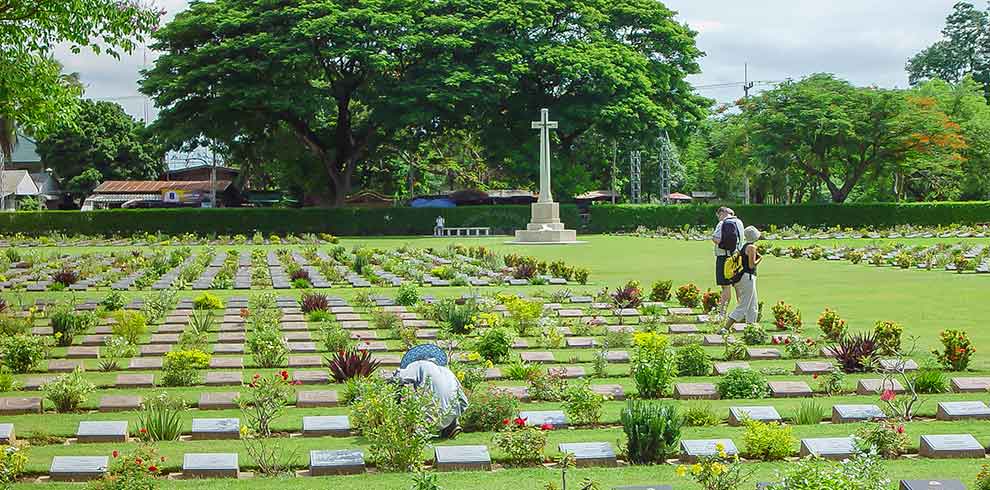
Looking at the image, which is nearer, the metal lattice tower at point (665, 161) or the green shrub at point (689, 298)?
the green shrub at point (689, 298)

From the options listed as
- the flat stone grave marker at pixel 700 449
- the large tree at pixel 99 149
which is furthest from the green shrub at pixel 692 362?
the large tree at pixel 99 149

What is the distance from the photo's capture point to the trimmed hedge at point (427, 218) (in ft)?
154

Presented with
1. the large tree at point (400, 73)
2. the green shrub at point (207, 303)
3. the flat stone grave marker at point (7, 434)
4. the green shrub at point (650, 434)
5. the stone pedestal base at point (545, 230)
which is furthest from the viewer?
the large tree at point (400, 73)

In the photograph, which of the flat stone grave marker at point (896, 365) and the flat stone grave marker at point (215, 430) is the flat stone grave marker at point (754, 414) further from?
the flat stone grave marker at point (215, 430)

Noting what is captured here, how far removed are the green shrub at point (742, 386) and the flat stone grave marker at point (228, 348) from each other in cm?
603

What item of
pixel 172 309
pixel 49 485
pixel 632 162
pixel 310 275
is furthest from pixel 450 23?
pixel 49 485

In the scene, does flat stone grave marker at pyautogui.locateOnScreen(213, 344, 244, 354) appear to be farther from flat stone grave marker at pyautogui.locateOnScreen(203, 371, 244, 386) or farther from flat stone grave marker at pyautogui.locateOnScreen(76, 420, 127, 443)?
flat stone grave marker at pyautogui.locateOnScreen(76, 420, 127, 443)

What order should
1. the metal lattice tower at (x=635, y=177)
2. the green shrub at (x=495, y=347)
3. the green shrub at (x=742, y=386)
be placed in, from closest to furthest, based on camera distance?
the green shrub at (x=742, y=386)
the green shrub at (x=495, y=347)
the metal lattice tower at (x=635, y=177)

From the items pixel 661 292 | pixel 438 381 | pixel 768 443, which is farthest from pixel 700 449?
pixel 661 292

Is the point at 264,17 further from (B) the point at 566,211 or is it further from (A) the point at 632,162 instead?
(A) the point at 632,162

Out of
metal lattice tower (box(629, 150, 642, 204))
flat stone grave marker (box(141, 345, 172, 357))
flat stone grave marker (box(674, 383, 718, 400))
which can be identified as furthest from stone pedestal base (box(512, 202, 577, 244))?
flat stone grave marker (box(674, 383, 718, 400))

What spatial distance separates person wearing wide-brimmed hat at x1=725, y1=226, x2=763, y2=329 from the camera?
14914mm

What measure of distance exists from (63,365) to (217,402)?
3.35m

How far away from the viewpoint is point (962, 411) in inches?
360
